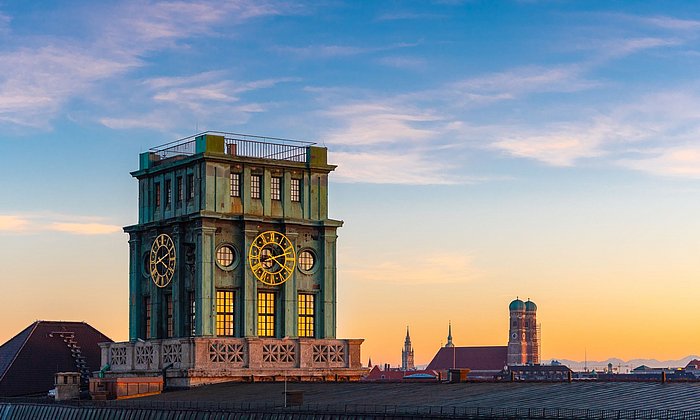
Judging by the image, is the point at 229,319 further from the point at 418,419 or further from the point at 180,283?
the point at 418,419

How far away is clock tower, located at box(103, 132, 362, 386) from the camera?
10131cm

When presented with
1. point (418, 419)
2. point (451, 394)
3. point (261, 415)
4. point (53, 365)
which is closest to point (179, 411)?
point (261, 415)

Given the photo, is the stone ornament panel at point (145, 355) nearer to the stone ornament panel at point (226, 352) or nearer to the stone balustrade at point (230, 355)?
the stone balustrade at point (230, 355)

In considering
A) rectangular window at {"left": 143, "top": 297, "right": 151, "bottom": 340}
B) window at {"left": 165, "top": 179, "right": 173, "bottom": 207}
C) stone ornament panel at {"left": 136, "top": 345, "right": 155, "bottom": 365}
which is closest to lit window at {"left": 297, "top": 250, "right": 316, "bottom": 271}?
window at {"left": 165, "top": 179, "right": 173, "bottom": 207}

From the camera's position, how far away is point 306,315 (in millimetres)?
107625

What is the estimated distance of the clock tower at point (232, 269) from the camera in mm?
101312

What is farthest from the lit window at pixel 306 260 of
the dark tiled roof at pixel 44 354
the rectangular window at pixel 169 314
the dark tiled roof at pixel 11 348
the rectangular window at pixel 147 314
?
the dark tiled roof at pixel 11 348

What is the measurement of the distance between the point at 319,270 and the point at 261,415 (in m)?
37.1

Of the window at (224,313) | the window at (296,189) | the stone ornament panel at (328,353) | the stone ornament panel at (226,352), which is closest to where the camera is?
the stone ornament panel at (226,352)

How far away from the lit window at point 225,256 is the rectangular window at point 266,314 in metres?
3.82

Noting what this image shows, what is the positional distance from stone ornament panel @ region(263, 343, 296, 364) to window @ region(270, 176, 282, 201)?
11943 mm

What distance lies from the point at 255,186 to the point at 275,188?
198 centimetres

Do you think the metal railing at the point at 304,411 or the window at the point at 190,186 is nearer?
the metal railing at the point at 304,411

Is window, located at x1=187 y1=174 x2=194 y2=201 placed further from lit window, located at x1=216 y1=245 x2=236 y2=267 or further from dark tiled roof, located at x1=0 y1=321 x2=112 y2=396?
dark tiled roof, located at x1=0 y1=321 x2=112 y2=396
